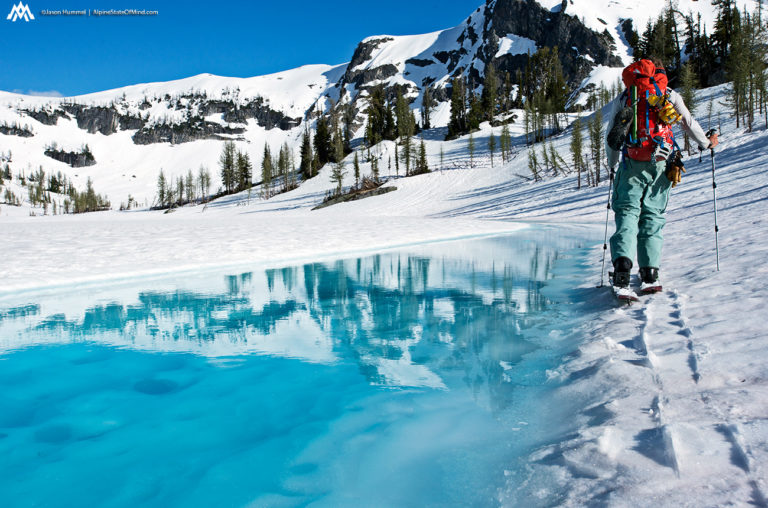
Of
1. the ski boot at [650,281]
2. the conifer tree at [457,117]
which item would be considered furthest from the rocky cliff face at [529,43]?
the ski boot at [650,281]

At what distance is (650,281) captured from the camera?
18.0 feet

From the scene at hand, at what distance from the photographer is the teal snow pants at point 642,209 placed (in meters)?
5.34

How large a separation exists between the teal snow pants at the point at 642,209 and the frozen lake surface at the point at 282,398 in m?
1.16

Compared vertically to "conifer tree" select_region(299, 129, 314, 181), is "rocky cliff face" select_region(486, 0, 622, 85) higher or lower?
→ higher

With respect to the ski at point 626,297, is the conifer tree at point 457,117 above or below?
above

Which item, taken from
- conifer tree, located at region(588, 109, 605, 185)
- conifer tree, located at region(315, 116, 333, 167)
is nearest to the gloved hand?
conifer tree, located at region(588, 109, 605, 185)

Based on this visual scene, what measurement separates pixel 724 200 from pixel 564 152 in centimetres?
4207

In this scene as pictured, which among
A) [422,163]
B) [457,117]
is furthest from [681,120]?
[457,117]

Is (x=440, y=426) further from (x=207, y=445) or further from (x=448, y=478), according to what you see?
(x=207, y=445)

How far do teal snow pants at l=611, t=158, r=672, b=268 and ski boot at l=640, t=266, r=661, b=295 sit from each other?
62 mm

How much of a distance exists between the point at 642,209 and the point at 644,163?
0.55m

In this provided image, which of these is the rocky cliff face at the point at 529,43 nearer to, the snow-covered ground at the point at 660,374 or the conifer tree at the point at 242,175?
the conifer tree at the point at 242,175

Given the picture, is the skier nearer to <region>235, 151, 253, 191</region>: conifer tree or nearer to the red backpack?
the red backpack

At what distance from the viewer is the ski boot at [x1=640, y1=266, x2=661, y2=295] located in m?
5.42
